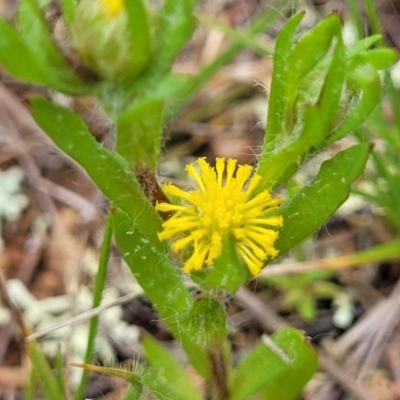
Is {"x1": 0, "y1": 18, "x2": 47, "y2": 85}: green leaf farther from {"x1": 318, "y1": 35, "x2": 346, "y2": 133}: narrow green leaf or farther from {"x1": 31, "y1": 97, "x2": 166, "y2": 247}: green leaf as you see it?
{"x1": 318, "y1": 35, "x2": 346, "y2": 133}: narrow green leaf

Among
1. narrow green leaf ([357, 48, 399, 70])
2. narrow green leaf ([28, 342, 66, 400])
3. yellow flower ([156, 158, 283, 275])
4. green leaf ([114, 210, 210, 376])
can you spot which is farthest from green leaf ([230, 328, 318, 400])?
narrow green leaf ([357, 48, 399, 70])

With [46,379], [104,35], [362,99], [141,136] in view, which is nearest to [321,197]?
[362,99]

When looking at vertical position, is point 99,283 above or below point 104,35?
below

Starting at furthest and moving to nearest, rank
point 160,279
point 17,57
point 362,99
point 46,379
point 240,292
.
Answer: point 240,292 → point 46,379 → point 160,279 → point 362,99 → point 17,57

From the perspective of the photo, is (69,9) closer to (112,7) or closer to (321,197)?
(112,7)

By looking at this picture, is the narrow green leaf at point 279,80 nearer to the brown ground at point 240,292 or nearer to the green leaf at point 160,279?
the green leaf at point 160,279
